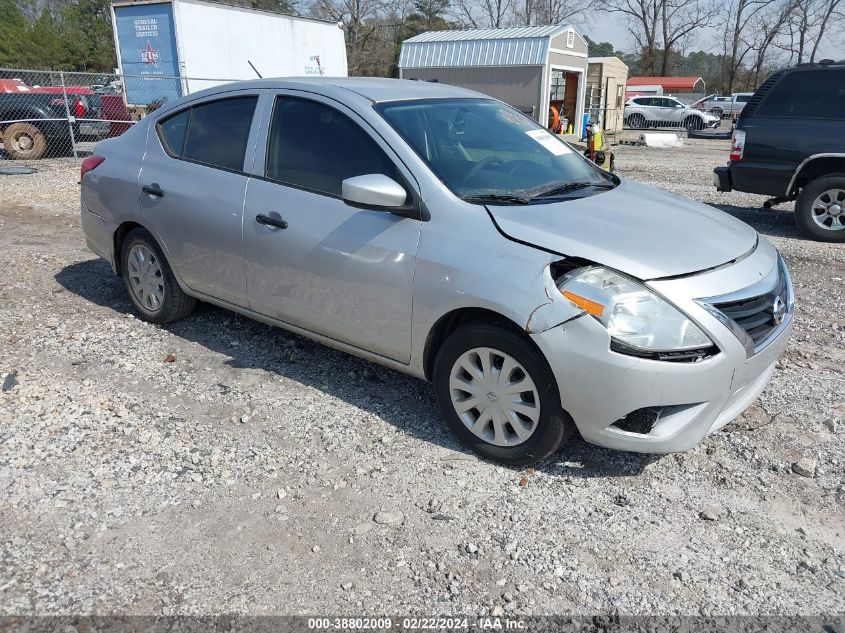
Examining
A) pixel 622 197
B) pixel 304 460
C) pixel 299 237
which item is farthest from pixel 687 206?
pixel 304 460

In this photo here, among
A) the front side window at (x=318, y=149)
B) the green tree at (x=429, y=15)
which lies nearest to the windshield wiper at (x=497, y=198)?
the front side window at (x=318, y=149)

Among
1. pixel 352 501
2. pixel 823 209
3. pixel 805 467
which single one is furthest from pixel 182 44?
pixel 805 467

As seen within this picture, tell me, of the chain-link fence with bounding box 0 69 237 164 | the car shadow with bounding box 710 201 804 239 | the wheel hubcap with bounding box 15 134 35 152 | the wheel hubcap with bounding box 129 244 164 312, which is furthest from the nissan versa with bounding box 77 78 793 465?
the wheel hubcap with bounding box 15 134 35 152

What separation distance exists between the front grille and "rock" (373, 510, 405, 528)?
1664mm

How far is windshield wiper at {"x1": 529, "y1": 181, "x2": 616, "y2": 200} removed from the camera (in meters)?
3.70

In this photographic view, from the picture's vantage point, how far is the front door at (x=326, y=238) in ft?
11.8

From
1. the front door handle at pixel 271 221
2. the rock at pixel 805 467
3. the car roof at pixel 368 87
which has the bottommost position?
the rock at pixel 805 467

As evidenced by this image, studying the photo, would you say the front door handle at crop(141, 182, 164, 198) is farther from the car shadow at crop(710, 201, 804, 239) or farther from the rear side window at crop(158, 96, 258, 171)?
the car shadow at crop(710, 201, 804, 239)

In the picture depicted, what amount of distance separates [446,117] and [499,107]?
653 mm

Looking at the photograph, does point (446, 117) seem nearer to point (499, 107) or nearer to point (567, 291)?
point (499, 107)

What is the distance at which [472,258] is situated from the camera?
129 inches

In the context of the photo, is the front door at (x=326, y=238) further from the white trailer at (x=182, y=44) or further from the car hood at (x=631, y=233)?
the white trailer at (x=182, y=44)

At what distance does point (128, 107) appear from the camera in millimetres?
16906

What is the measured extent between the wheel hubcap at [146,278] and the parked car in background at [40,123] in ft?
37.3
